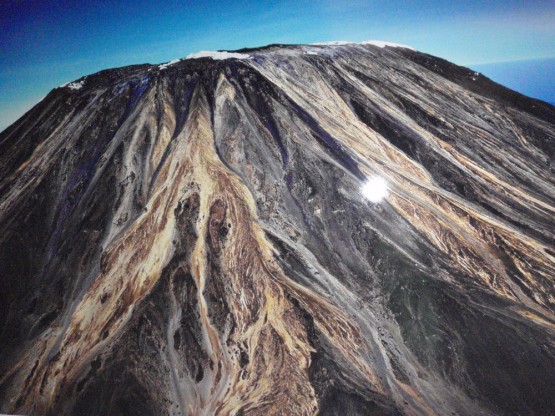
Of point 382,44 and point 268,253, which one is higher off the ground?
point 382,44

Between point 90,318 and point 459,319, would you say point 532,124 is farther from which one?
point 90,318

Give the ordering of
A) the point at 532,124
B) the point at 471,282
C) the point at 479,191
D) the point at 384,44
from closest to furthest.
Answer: the point at 471,282
the point at 479,191
the point at 532,124
the point at 384,44

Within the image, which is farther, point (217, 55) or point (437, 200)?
point (217, 55)

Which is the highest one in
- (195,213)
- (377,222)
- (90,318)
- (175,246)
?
(377,222)

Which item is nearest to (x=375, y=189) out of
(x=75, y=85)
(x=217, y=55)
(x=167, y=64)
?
(x=217, y=55)

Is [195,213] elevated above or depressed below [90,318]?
above

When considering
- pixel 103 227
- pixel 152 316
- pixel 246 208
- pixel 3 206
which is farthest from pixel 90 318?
pixel 3 206

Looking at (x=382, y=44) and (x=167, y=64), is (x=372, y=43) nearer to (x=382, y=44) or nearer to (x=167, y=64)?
(x=382, y=44)

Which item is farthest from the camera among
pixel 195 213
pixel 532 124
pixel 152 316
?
pixel 532 124
